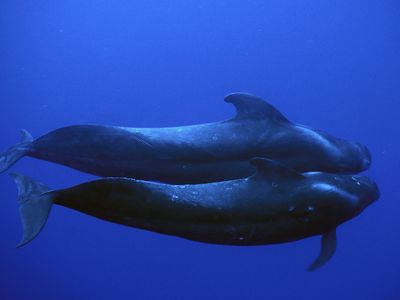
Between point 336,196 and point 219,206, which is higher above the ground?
point 336,196

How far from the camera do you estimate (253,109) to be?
6.10 meters

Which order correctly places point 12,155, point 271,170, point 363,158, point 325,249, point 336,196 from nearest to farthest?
1. point 271,170
2. point 336,196
3. point 325,249
4. point 12,155
5. point 363,158

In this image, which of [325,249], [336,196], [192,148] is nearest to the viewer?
[336,196]

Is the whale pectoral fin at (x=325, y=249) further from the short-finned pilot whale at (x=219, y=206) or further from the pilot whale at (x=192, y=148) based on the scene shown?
the pilot whale at (x=192, y=148)

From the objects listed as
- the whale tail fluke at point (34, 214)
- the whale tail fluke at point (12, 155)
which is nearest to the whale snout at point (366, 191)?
the whale tail fluke at point (34, 214)

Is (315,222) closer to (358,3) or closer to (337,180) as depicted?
(337,180)

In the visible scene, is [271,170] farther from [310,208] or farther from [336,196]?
[336,196]

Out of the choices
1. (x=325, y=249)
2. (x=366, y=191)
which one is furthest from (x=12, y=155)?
(x=366, y=191)

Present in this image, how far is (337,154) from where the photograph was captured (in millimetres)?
6316

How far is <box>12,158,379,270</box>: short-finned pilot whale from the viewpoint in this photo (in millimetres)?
4250

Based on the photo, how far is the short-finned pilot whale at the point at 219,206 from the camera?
4.25m

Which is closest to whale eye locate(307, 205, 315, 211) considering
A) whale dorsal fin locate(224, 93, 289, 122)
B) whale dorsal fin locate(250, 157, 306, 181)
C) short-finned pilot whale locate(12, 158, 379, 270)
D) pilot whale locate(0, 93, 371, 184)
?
short-finned pilot whale locate(12, 158, 379, 270)

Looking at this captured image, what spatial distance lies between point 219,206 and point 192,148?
140 centimetres

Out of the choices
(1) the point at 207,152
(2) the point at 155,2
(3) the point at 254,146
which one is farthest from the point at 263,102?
(2) the point at 155,2
